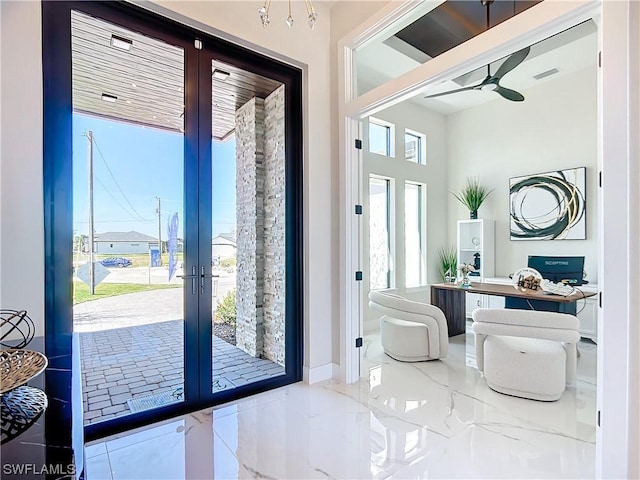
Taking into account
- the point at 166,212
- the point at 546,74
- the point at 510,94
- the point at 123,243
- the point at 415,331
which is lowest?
the point at 415,331

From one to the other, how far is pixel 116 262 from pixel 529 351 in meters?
3.29

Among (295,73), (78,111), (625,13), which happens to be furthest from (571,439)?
(78,111)

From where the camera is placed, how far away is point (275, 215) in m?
3.21

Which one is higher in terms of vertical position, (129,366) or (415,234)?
(415,234)

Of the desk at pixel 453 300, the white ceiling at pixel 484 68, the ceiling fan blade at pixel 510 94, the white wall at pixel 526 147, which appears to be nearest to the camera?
the white ceiling at pixel 484 68

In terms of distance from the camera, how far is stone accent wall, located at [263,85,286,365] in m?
3.21

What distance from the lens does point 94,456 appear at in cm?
203

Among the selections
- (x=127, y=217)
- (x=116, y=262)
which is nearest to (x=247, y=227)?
(x=127, y=217)

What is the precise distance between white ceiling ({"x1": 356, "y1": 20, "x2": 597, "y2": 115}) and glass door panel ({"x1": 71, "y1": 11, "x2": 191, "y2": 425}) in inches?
66.3

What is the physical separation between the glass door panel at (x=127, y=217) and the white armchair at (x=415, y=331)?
2.24 meters

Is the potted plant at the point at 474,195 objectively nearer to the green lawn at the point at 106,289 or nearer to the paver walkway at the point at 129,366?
the paver walkway at the point at 129,366

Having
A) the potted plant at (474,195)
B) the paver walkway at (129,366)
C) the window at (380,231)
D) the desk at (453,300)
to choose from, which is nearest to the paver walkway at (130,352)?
the paver walkway at (129,366)

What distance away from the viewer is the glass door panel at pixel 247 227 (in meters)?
2.81

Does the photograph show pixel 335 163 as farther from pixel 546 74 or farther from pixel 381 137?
pixel 546 74
